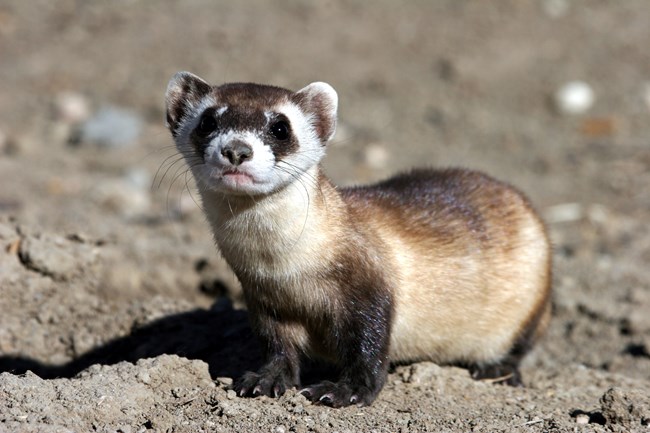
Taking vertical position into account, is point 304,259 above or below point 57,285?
above

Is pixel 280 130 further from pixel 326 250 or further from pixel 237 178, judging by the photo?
pixel 326 250

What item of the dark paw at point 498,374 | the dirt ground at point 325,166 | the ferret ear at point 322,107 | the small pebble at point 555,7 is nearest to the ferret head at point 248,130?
the ferret ear at point 322,107

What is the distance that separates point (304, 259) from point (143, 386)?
2.88ft

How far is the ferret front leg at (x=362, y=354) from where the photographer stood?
435cm

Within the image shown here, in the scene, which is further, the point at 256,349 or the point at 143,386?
the point at 256,349

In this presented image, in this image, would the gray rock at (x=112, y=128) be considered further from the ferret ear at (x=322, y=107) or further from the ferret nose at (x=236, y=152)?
the ferret nose at (x=236, y=152)

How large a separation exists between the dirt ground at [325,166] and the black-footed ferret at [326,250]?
0.21 m

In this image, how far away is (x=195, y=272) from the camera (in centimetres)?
638

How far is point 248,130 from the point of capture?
4.01m

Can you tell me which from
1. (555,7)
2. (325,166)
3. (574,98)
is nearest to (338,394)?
(325,166)

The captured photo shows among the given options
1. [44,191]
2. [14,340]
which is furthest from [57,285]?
[44,191]

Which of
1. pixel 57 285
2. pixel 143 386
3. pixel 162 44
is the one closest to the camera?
pixel 143 386

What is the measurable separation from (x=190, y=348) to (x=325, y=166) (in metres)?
4.37

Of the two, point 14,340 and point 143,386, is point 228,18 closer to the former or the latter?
point 14,340
